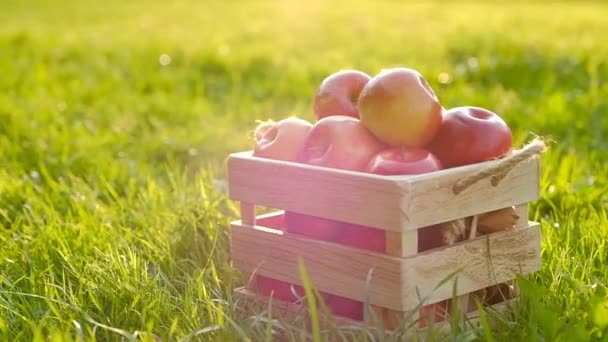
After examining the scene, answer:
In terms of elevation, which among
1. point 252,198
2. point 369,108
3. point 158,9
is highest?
point 369,108

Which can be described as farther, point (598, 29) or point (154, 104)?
point (598, 29)

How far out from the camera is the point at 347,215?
2402 millimetres

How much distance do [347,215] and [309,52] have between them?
6.38 meters

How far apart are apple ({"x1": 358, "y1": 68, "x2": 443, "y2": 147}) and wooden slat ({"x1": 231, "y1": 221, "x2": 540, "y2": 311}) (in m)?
0.31

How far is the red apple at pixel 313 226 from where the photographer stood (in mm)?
2557

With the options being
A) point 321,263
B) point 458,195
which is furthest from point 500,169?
point 321,263

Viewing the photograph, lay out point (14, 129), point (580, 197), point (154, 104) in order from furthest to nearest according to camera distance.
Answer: point (154, 104), point (14, 129), point (580, 197)

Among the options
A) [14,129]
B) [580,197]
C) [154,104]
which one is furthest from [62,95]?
[580,197]

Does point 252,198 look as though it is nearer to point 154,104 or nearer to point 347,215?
point 347,215

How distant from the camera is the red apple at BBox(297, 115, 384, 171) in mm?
2488

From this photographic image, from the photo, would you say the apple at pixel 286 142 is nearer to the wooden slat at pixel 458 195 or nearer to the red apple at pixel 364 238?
the red apple at pixel 364 238

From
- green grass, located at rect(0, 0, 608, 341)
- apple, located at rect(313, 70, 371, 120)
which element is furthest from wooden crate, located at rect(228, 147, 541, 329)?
apple, located at rect(313, 70, 371, 120)

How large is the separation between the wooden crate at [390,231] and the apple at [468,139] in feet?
0.20

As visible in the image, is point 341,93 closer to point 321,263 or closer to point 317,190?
point 317,190
